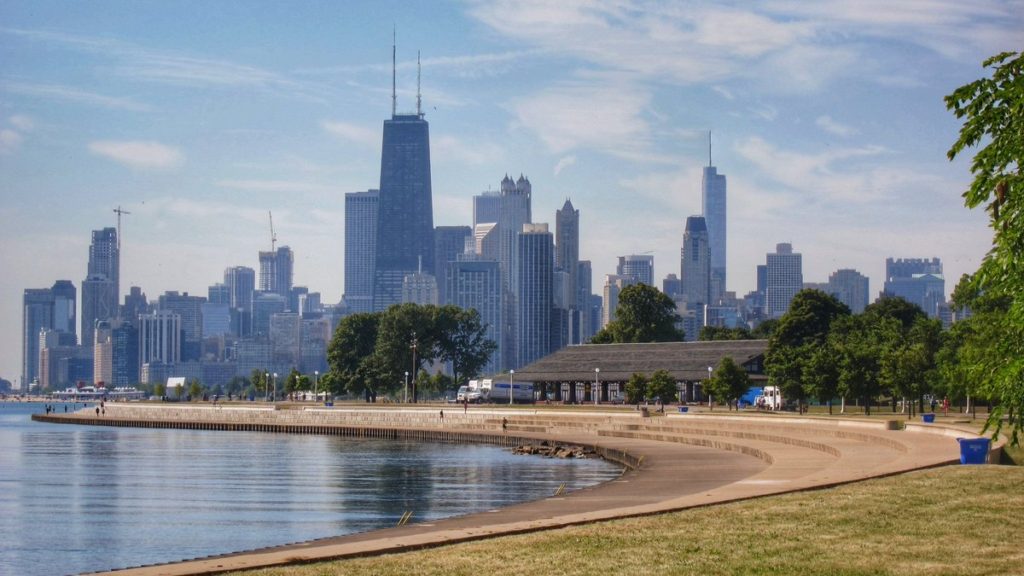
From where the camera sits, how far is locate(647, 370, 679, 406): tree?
12356 cm

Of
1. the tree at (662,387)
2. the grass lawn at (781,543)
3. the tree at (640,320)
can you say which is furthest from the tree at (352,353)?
the grass lawn at (781,543)

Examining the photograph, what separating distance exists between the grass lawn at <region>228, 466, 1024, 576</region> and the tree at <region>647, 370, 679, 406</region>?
93653mm

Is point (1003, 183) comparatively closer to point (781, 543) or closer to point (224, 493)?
point (781, 543)

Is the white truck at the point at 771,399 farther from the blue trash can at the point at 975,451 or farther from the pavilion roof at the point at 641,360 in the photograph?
the blue trash can at the point at 975,451

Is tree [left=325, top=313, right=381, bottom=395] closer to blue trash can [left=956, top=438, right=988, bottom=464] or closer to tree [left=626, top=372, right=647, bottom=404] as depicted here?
tree [left=626, top=372, right=647, bottom=404]

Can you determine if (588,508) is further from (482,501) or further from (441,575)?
(482,501)

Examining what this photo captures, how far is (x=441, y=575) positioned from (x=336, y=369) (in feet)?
530

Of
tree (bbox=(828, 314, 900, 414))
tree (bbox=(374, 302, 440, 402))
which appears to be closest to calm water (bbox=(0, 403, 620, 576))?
→ tree (bbox=(828, 314, 900, 414))

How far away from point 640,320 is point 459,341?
85.8ft

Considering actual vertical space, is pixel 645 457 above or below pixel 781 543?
below

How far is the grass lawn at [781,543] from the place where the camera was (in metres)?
21.7

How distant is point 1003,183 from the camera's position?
78.4 ft

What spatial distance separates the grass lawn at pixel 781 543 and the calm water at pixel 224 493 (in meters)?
15.2

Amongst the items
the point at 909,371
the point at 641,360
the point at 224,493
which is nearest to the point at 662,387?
the point at 641,360
